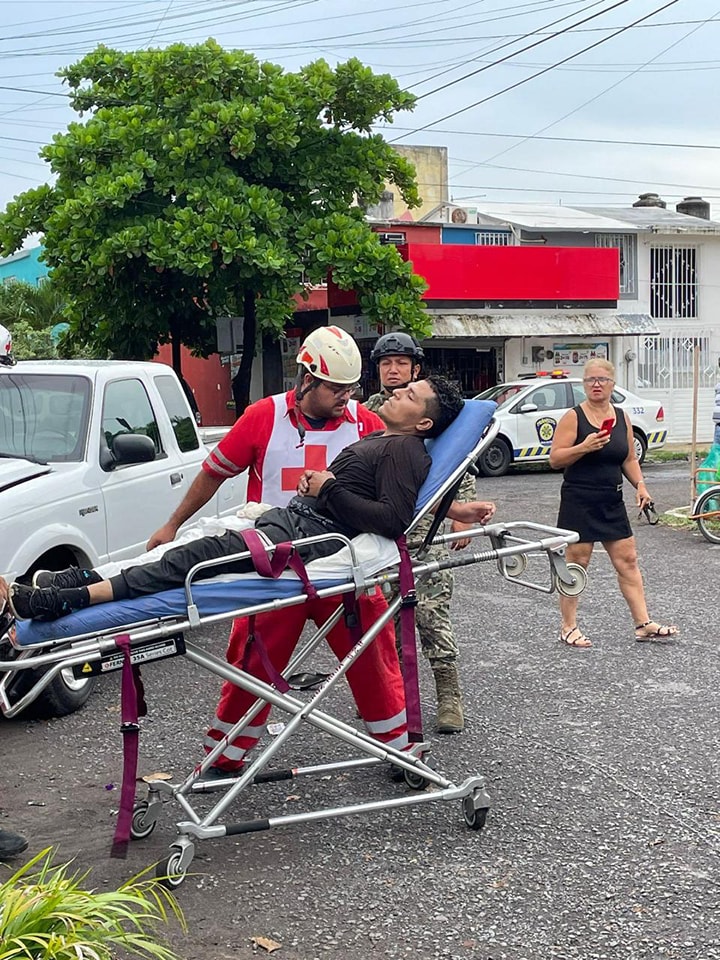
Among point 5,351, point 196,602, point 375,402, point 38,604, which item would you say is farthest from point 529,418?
point 38,604

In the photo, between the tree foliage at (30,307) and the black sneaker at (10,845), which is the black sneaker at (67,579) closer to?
the black sneaker at (10,845)

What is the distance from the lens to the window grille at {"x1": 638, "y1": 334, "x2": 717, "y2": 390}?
27.8m

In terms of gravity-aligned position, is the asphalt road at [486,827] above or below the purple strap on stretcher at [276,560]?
below

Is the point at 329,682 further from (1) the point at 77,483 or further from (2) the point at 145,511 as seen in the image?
(2) the point at 145,511

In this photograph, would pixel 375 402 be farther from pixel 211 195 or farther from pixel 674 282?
pixel 674 282

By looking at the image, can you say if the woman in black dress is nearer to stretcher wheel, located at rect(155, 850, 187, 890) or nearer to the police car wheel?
stretcher wheel, located at rect(155, 850, 187, 890)

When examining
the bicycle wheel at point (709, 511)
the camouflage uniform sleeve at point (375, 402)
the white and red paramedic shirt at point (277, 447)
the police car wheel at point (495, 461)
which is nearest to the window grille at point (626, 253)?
the police car wheel at point (495, 461)

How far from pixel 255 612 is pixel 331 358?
4.17 feet

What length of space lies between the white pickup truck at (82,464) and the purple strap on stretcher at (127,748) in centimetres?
199

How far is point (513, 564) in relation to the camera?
477 centimetres

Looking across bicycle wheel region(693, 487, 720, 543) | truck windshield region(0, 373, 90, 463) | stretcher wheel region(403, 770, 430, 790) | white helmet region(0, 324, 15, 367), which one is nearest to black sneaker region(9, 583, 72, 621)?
stretcher wheel region(403, 770, 430, 790)

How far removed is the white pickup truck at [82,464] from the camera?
6168mm

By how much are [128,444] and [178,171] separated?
11.9 metres

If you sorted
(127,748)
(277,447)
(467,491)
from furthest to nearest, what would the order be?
1. (467,491)
2. (277,447)
3. (127,748)
